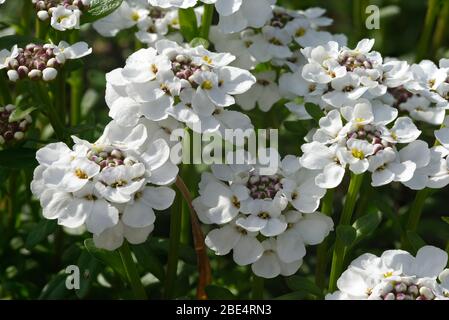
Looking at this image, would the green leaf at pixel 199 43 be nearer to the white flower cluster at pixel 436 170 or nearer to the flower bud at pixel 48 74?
the flower bud at pixel 48 74

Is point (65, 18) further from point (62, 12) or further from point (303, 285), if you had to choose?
point (303, 285)

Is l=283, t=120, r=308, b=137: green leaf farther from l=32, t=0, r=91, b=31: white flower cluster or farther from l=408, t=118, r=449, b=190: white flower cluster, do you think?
l=32, t=0, r=91, b=31: white flower cluster

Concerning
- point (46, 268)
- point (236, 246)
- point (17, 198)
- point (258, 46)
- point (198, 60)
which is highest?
point (198, 60)

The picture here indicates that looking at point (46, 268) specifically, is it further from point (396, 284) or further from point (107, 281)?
point (396, 284)

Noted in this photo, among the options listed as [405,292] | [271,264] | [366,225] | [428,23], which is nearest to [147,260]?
[271,264]

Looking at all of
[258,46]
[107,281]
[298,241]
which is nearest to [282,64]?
[258,46]
